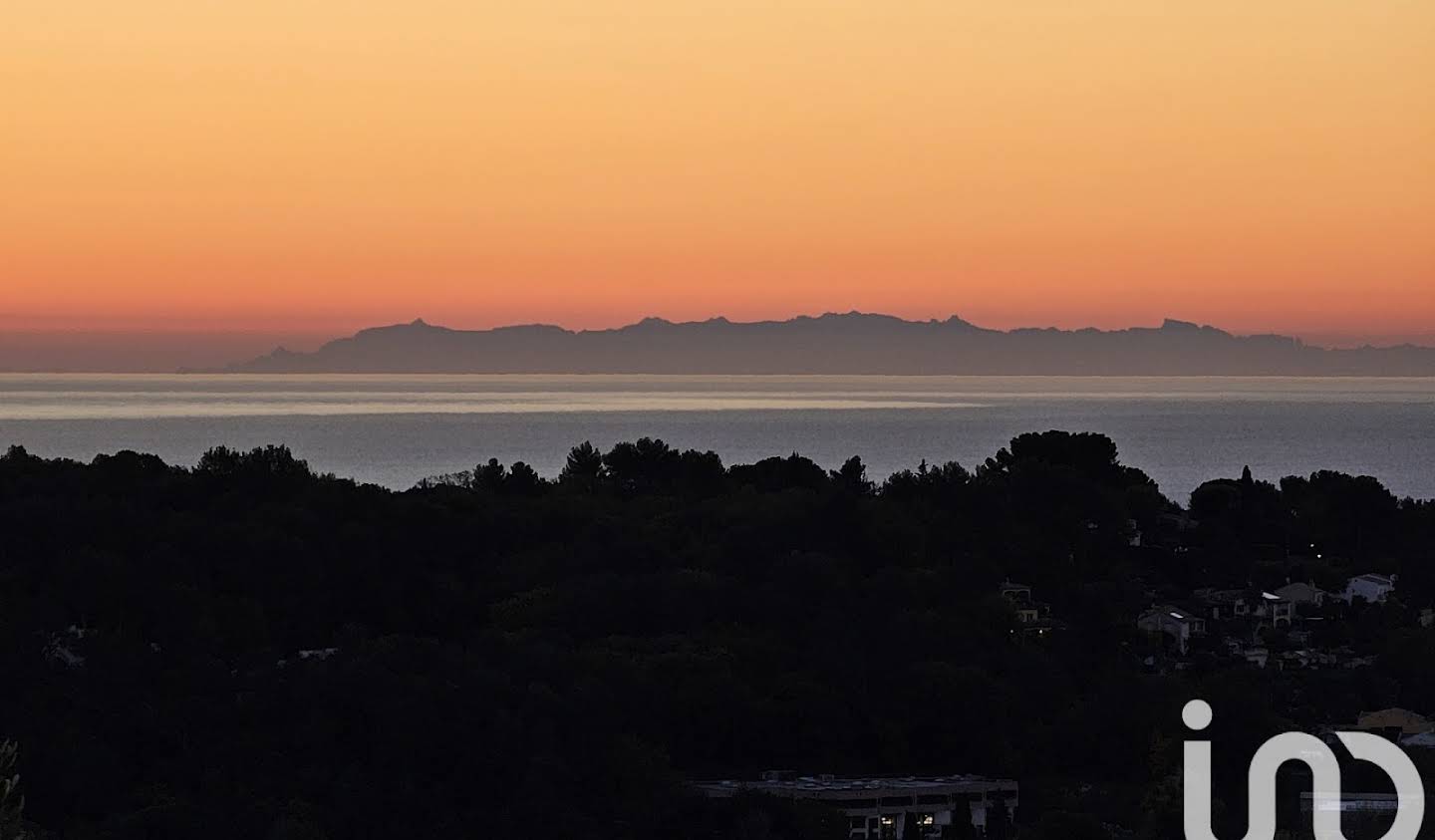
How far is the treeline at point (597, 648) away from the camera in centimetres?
2244

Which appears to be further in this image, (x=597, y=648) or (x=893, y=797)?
(x=597, y=648)

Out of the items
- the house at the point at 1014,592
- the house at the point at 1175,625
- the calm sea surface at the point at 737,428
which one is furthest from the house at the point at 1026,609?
the calm sea surface at the point at 737,428

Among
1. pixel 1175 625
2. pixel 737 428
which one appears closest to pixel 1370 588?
pixel 1175 625

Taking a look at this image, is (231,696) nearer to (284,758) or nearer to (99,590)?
(284,758)

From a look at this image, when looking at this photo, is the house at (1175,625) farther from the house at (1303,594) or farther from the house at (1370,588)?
the house at (1370,588)

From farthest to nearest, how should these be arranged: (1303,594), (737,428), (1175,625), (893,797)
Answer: (737,428) → (1303,594) → (1175,625) → (893,797)

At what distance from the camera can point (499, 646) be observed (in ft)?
88.9

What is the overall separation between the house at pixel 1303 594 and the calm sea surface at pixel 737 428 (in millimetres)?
39590

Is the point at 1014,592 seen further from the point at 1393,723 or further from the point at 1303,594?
the point at 1393,723

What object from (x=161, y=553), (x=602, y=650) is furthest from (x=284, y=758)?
(x=161, y=553)

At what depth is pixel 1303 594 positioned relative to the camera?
1475 inches

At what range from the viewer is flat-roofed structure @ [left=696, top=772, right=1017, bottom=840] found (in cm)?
2289

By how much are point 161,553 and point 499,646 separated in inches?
260

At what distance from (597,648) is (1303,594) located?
1420 centimetres
